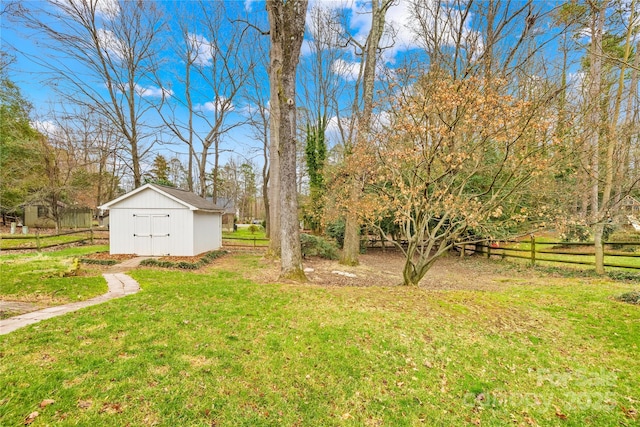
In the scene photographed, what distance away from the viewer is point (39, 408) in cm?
224

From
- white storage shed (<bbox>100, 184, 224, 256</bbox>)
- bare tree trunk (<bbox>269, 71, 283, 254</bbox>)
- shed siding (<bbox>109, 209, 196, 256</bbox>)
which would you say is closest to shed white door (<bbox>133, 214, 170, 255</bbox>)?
white storage shed (<bbox>100, 184, 224, 256</bbox>)

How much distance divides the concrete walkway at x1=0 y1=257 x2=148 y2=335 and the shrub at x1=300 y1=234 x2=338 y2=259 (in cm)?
695

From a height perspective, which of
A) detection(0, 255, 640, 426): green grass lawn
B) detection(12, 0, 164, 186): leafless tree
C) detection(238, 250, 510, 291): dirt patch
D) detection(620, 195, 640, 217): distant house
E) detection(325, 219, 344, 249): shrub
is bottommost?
detection(238, 250, 510, 291): dirt patch

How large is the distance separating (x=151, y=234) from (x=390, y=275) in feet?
32.1

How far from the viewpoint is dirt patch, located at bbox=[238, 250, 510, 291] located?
8.26 metres

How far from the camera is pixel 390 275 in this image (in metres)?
10.1

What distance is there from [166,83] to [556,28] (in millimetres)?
19931

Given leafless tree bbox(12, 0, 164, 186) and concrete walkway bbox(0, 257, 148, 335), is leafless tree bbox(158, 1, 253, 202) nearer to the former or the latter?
leafless tree bbox(12, 0, 164, 186)

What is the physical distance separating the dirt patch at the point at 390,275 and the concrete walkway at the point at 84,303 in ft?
9.72

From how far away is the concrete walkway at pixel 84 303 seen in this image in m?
3.88

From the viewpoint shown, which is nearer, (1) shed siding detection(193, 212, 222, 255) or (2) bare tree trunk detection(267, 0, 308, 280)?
(2) bare tree trunk detection(267, 0, 308, 280)

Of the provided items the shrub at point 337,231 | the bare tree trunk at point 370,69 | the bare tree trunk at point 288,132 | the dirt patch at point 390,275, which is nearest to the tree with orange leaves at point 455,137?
the bare tree trunk at point 288,132

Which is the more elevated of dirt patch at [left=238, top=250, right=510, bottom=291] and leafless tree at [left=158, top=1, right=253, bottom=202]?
leafless tree at [left=158, top=1, right=253, bottom=202]

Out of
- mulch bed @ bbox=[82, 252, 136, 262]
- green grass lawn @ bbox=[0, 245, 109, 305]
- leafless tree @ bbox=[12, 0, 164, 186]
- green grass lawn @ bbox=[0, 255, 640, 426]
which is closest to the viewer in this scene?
green grass lawn @ bbox=[0, 255, 640, 426]
